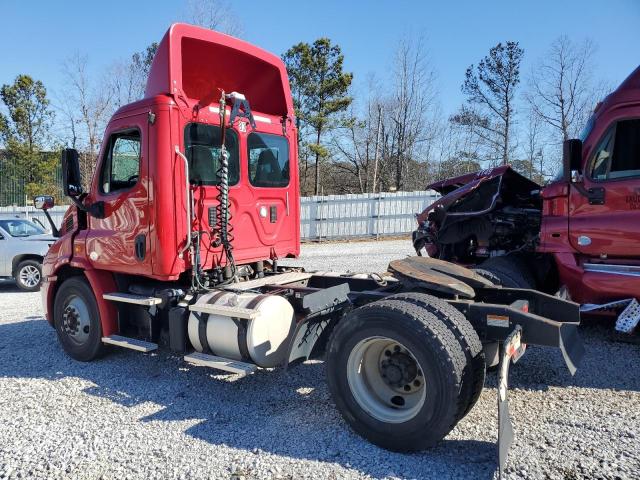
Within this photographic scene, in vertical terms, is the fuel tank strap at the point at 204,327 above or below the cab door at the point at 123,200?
below

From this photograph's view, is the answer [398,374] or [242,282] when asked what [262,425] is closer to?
[398,374]

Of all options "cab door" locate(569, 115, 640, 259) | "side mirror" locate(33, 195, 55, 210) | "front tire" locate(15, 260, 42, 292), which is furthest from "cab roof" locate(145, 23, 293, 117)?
"front tire" locate(15, 260, 42, 292)

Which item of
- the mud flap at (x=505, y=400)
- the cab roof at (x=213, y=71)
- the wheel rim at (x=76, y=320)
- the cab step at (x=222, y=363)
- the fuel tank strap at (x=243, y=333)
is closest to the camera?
the mud flap at (x=505, y=400)

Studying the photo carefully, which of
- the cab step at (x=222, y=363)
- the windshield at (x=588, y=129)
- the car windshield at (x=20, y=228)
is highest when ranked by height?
the windshield at (x=588, y=129)

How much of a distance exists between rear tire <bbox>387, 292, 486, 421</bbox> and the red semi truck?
0.04ft

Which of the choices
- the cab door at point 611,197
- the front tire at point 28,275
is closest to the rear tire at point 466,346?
the cab door at point 611,197

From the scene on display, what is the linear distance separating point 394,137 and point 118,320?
1319 inches

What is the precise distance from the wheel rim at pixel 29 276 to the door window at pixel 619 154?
1120 cm

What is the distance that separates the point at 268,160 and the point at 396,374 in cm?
310

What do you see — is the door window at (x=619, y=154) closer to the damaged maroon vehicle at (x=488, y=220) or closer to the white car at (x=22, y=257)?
the damaged maroon vehicle at (x=488, y=220)

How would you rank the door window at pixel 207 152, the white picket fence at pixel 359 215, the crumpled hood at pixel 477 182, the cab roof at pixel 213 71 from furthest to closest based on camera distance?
the white picket fence at pixel 359 215
the crumpled hood at pixel 477 182
the door window at pixel 207 152
the cab roof at pixel 213 71

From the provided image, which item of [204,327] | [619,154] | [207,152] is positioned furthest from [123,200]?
[619,154]

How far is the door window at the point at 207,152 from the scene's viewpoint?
16.1 feet

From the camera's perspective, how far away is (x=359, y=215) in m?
20.2
